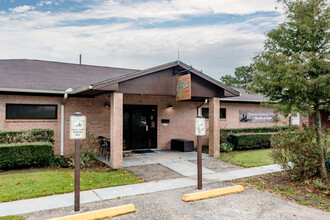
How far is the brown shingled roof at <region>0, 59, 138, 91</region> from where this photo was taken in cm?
963

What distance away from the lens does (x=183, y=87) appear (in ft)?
29.0

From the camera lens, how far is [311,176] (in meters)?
6.88

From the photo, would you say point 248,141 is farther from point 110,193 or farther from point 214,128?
point 110,193

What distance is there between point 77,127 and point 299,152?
5658mm

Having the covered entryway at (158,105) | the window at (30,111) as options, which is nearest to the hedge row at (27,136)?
the window at (30,111)

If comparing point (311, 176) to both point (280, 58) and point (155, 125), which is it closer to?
→ point (280, 58)

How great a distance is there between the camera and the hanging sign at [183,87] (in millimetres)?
8578

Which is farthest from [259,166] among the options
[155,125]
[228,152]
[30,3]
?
[30,3]

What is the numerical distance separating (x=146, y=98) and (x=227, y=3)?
566 cm

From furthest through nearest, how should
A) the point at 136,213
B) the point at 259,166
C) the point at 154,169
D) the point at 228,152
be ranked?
1. the point at 228,152
2. the point at 259,166
3. the point at 154,169
4. the point at 136,213

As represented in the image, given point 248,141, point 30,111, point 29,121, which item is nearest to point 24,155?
point 29,121

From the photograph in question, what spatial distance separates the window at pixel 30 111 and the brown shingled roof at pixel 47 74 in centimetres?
84

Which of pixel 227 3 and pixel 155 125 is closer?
pixel 227 3

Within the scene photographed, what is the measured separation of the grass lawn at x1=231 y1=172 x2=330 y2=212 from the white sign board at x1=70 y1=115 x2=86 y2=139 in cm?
448
